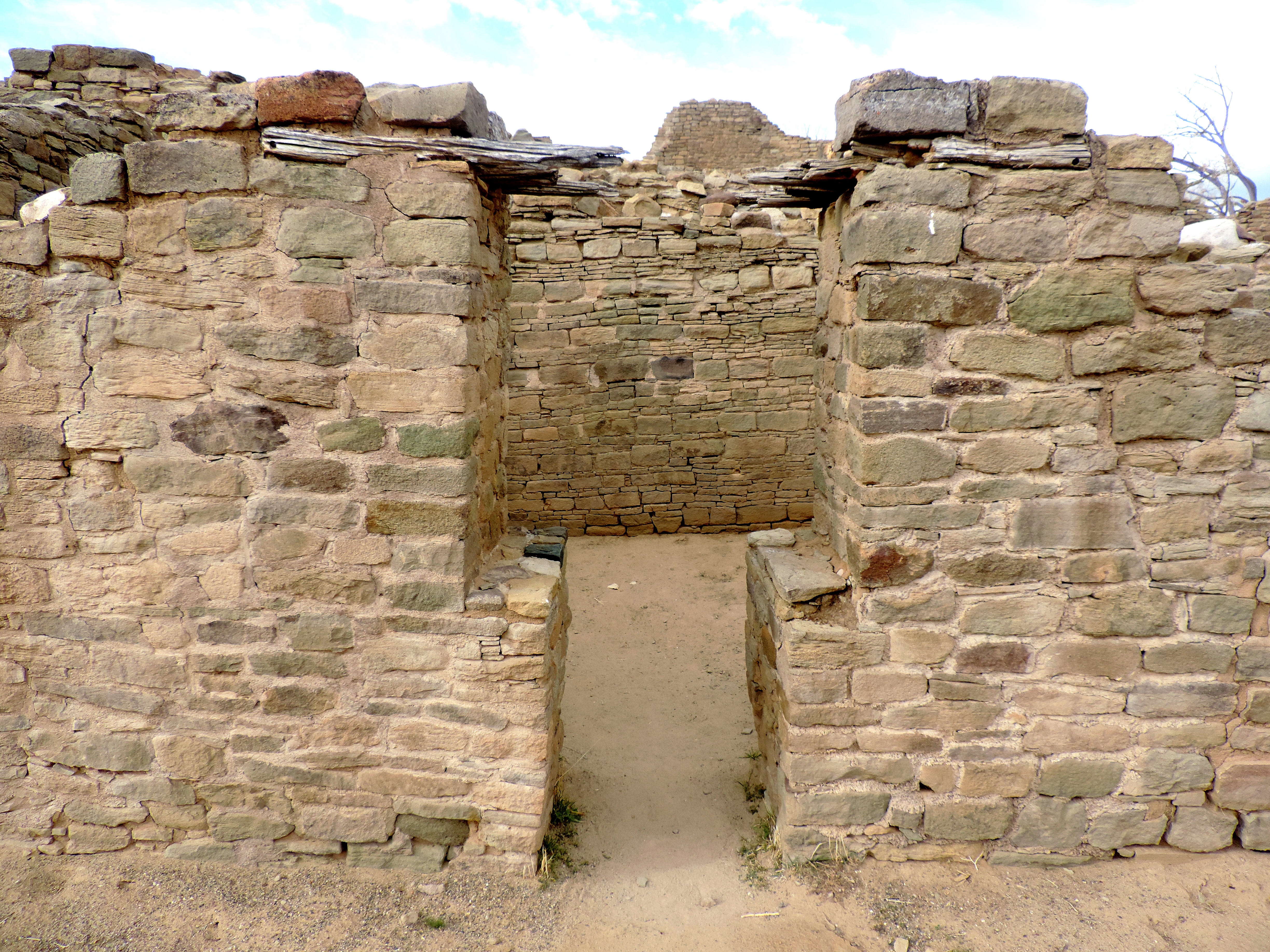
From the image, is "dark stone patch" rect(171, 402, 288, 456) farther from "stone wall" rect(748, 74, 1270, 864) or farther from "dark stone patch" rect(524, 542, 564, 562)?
"stone wall" rect(748, 74, 1270, 864)

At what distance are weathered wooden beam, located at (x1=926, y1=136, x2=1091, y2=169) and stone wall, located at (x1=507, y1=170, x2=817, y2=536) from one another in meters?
4.37

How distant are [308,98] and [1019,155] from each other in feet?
7.98

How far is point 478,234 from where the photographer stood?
2.66 metres

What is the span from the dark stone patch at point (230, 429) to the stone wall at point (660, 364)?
15.0 ft

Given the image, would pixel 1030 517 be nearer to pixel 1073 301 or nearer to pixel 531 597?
pixel 1073 301

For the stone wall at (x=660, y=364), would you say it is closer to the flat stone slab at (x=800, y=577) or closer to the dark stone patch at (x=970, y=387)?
the flat stone slab at (x=800, y=577)

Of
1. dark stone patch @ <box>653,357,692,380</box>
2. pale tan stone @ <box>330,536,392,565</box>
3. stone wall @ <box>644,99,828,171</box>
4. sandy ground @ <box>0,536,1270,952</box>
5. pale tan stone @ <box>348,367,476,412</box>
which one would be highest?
stone wall @ <box>644,99,828,171</box>

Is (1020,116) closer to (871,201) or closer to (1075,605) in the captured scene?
(871,201)

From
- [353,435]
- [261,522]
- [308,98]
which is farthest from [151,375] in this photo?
[308,98]

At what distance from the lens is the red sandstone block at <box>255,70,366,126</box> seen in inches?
93.9

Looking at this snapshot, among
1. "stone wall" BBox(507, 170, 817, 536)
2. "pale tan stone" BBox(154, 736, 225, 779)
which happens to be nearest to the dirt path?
"stone wall" BBox(507, 170, 817, 536)

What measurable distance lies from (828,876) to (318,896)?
197 cm

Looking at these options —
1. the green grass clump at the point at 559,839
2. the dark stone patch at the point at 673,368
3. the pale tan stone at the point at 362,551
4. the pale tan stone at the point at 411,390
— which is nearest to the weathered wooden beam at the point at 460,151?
the pale tan stone at the point at 411,390

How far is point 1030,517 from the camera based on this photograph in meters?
2.57
